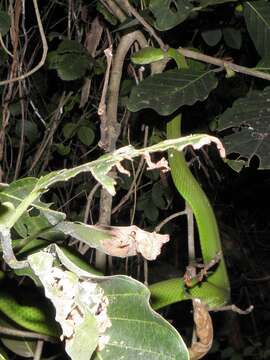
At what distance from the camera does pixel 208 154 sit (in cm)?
247

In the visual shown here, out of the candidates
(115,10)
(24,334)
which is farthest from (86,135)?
(24,334)

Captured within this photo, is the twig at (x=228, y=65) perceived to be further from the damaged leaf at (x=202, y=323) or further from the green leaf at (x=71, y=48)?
the damaged leaf at (x=202, y=323)

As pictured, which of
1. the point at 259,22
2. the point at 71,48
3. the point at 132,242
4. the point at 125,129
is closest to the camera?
the point at 132,242

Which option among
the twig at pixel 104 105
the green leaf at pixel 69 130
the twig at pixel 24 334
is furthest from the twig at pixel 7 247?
the green leaf at pixel 69 130

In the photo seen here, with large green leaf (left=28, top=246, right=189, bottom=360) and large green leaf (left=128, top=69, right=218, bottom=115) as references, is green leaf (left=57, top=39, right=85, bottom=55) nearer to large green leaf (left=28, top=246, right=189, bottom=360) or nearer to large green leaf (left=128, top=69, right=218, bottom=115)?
large green leaf (left=128, top=69, right=218, bottom=115)

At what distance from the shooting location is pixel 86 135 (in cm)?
239

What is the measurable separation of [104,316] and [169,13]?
3.81ft

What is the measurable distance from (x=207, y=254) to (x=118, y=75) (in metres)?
0.57

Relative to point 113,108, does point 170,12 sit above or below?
above

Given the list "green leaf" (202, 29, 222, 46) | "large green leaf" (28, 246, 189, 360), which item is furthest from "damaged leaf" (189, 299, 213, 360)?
"green leaf" (202, 29, 222, 46)

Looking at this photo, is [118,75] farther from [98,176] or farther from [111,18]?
[98,176]

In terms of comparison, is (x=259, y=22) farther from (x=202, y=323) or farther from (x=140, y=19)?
(x=202, y=323)

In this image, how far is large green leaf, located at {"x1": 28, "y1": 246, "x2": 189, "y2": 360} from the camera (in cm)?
46

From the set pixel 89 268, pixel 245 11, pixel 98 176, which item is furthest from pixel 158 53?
pixel 98 176
